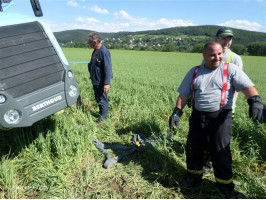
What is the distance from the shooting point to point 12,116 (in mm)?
2238

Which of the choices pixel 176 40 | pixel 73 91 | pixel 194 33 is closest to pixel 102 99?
pixel 73 91

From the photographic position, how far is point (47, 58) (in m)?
2.80

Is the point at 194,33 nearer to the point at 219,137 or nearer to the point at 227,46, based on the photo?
the point at 227,46

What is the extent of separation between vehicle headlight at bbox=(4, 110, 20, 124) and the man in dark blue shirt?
6.74 ft

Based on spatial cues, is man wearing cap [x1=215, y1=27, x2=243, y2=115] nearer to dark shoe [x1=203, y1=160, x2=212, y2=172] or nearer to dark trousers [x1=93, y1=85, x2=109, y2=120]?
dark shoe [x1=203, y1=160, x2=212, y2=172]

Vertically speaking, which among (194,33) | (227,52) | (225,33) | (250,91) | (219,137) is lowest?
(219,137)

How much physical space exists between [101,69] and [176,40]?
273 ft

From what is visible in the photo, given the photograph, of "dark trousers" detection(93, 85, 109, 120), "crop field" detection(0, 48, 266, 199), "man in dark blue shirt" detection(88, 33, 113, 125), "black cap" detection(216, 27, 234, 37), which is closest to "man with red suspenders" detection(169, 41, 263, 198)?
"crop field" detection(0, 48, 266, 199)

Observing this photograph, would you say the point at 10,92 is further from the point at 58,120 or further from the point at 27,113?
the point at 58,120

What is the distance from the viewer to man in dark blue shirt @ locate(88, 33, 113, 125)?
4.04 m

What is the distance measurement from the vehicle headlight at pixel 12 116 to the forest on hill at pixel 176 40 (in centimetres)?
3451

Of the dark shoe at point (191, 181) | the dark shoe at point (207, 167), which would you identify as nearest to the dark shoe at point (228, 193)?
the dark shoe at point (191, 181)

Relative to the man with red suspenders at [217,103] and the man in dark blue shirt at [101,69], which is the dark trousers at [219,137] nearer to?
the man with red suspenders at [217,103]

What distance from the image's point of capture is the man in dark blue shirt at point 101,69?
4043 mm
